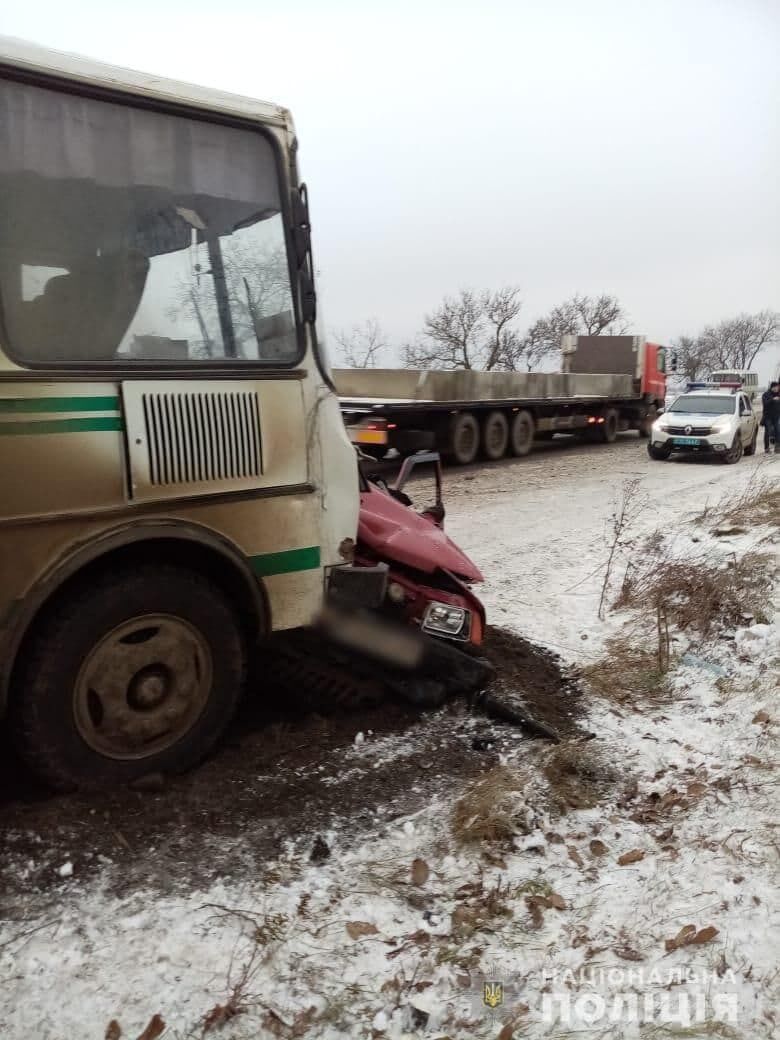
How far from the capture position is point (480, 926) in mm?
2580

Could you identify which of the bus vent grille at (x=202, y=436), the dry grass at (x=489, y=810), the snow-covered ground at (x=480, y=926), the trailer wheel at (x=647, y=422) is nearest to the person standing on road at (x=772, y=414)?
the trailer wheel at (x=647, y=422)

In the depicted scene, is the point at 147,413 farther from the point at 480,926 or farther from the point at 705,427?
the point at 705,427

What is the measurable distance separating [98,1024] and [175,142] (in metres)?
2.94

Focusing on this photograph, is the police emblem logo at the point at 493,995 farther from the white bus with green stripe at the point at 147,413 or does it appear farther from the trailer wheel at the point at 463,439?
the trailer wheel at the point at 463,439

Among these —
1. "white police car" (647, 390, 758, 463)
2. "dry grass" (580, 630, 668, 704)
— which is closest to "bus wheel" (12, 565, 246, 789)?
"dry grass" (580, 630, 668, 704)

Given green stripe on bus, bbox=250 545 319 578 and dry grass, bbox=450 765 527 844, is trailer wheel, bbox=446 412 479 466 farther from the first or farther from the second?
dry grass, bbox=450 765 527 844

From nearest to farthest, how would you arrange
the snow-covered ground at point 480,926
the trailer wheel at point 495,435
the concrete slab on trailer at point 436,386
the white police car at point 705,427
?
the snow-covered ground at point 480,926 < the concrete slab on trailer at point 436,386 < the trailer wheel at point 495,435 < the white police car at point 705,427

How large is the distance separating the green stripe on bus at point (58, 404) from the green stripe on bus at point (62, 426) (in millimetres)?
34

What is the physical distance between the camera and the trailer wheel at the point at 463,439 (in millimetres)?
14539

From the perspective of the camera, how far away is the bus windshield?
8.87ft

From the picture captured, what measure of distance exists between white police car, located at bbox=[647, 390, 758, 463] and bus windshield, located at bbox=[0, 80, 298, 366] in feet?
46.0

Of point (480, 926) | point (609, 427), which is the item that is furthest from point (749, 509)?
point (609, 427)

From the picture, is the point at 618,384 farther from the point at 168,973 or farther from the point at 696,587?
the point at 168,973

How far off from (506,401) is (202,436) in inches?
511
